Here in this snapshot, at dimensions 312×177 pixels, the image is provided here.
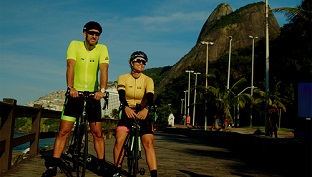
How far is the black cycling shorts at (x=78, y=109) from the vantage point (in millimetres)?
5625

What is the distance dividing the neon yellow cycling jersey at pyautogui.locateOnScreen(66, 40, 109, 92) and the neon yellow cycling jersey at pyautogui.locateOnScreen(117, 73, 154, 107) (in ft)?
1.37

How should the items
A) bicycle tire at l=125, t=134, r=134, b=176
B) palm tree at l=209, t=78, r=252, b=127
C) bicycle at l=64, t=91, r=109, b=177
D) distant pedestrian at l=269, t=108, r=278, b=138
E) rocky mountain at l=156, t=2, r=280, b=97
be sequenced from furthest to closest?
rocky mountain at l=156, t=2, r=280, b=97 < palm tree at l=209, t=78, r=252, b=127 < distant pedestrian at l=269, t=108, r=278, b=138 < bicycle tire at l=125, t=134, r=134, b=176 < bicycle at l=64, t=91, r=109, b=177

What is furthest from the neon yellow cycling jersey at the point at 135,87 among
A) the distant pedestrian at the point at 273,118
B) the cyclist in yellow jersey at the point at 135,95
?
the distant pedestrian at the point at 273,118

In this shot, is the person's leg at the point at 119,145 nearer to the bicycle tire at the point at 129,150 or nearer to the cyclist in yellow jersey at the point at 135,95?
the cyclist in yellow jersey at the point at 135,95

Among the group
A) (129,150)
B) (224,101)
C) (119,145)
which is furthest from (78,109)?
(224,101)

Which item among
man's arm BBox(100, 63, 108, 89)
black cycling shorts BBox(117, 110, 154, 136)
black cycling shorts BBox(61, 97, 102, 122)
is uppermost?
man's arm BBox(100, 63, 108, 89)

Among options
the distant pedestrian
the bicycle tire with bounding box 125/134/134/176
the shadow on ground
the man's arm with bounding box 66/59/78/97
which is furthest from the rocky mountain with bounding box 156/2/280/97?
the man's arm with bounding box 66/59/78/97

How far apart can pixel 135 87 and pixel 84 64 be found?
84cm

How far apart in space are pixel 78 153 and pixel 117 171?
0.66 metres

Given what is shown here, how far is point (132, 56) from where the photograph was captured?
600 cm

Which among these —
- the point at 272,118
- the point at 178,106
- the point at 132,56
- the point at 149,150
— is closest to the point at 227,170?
the point at 149,150

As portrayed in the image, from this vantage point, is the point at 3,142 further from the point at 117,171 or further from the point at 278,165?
the point at 278,165

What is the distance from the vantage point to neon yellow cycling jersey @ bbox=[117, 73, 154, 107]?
5.91 m

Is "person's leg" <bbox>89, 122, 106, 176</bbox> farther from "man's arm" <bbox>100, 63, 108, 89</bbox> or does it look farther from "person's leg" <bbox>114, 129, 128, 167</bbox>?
"man's arm" <bbox>100, 63, 108, 89</bbox>
